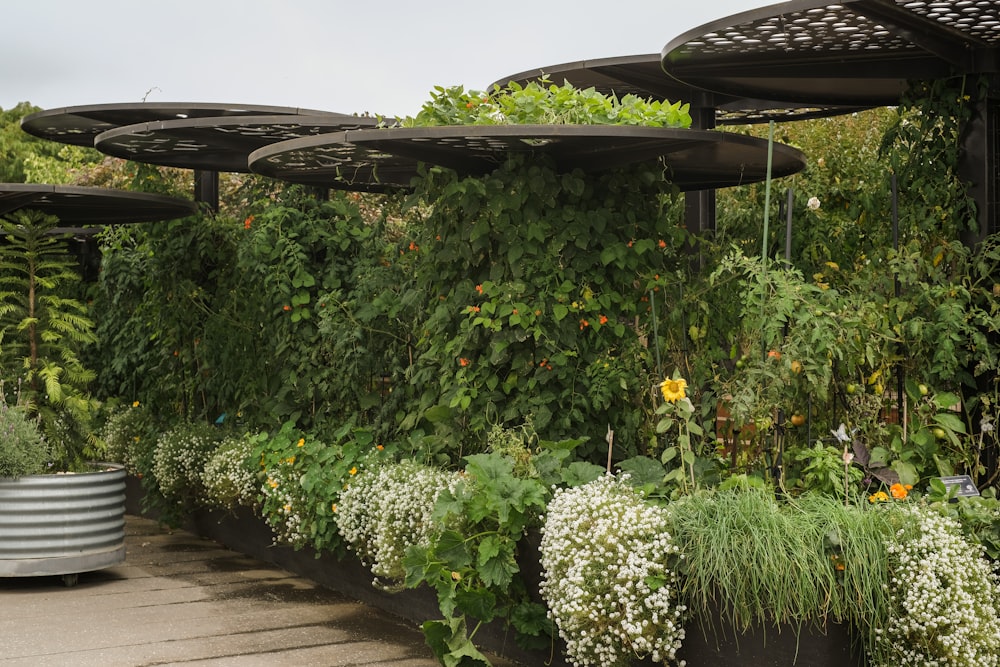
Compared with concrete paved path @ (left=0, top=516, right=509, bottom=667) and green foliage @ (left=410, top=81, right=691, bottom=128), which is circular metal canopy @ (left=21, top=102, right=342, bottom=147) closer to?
green foliage @ (left=410, top=81, right=691, bottom=128)

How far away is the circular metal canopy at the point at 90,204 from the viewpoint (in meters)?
7.25

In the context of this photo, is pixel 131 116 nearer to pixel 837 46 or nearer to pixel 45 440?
pixel 45 440

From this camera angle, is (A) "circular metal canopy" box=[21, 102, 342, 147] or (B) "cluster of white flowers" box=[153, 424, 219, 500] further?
Answer: (B) "cluster of white flowers" box=[153, 424, 219, 500]

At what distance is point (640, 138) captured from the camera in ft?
16.9

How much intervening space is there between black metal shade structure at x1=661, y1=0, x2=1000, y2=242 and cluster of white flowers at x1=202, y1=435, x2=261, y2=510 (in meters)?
3.69

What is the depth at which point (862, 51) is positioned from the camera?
Answer: 5391 millimetres

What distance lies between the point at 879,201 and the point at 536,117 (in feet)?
7.05

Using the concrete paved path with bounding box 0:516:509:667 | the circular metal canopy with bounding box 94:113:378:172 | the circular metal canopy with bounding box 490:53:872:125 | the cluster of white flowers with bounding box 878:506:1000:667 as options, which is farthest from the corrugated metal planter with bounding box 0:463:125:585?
the cluster of white flowers with bounding box 878:506:1000:667

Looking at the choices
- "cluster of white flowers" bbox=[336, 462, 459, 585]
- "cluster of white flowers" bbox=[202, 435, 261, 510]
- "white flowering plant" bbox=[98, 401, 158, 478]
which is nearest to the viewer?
"cluster of white flowers" bbox=[336, 462, 459, 585]

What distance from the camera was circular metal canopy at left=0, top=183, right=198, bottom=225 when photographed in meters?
7.25

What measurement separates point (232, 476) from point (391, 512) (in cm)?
214

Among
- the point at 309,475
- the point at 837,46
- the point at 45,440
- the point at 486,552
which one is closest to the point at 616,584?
the point at 486,552

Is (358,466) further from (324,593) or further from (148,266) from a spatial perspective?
(148,266)

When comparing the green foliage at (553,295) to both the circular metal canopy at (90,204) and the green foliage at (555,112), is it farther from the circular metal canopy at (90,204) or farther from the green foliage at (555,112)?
the circular metal canopy at (90,204)
